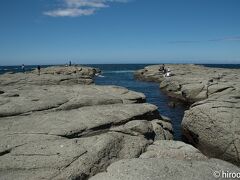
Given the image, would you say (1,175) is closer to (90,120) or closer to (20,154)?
(20,154)

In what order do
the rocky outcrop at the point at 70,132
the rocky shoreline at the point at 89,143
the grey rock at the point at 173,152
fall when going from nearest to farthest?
the rocky shoreline at the point at 89,143, the rocky outcrop at the point at 70,132, the grey rock at the point at 173,152

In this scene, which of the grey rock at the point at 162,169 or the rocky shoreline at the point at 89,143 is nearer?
the grey rock at the point at 162,169

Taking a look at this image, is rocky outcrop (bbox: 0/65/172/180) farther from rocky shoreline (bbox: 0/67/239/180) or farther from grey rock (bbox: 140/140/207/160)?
grey rock (bbox: 140/140/207/160)

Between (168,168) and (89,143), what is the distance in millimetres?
3741

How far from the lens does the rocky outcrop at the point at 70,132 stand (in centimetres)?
1255

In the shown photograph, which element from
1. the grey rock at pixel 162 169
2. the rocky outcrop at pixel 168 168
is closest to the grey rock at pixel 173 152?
the rocky outcrop at pixel 168 168

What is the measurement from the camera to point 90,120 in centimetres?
1677

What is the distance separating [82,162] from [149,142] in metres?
4.28

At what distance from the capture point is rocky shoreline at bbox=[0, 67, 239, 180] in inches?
484

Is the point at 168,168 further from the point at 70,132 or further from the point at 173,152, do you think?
the point at 70,132

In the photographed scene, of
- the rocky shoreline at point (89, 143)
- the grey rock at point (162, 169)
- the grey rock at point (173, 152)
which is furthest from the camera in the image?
the grey rock at point (173, 152)

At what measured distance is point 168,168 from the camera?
12.4 m

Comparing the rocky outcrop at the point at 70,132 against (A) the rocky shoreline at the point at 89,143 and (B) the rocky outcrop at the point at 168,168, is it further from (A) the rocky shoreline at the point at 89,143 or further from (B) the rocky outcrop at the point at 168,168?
(B) the rocky outcrop at the point at 168,168

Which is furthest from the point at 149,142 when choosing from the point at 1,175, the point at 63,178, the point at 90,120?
the point at 1,175
